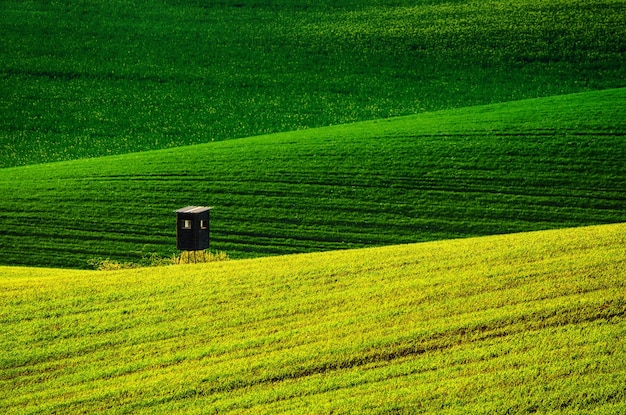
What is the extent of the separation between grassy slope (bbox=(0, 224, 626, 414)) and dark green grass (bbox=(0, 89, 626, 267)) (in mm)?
7299

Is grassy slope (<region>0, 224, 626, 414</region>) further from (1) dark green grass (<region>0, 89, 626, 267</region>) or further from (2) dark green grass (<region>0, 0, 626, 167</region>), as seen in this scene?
(2) dark green grass (<region>0, 0, 626, 167</region>)

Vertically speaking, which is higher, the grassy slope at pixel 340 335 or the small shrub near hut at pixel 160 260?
the grassy slope at pixel 340 335

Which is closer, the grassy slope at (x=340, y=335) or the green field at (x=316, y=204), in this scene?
the grassy slope at (x=340, y=335)

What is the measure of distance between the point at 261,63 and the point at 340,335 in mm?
34159

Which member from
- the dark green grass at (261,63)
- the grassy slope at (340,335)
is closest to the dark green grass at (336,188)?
the dark green grass at (261,63)

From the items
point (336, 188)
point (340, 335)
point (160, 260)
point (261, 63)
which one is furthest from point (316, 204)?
point (261, 63)

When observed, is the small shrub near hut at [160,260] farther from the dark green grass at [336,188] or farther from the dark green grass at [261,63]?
the dark green grass at [261,63]

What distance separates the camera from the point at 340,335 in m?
12.8

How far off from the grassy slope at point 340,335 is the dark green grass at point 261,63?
67.5 feet

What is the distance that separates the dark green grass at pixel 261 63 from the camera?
3816cm

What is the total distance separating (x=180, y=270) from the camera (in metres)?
17.3

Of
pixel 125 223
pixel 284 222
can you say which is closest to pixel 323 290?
pixel 284 222

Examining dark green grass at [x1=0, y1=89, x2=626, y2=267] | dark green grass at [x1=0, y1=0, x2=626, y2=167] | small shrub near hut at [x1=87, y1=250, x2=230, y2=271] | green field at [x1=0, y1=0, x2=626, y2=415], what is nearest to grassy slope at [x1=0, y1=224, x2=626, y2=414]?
green field at [x1=0, y1=0, x2=626, y2=415]

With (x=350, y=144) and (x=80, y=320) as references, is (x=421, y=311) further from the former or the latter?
(x=350, y=144)
